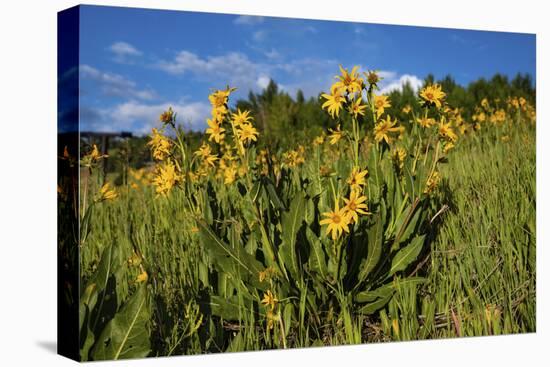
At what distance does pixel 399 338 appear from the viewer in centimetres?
364

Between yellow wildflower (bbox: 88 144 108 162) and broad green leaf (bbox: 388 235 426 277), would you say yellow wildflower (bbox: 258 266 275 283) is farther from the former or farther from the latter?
yellow wildflower (bbox: 88 144 108 162)

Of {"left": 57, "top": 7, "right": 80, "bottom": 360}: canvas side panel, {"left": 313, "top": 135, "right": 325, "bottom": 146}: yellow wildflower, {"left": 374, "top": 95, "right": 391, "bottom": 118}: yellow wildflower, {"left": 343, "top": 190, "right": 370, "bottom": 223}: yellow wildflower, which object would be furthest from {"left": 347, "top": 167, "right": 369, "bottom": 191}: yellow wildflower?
{"left": 57, "top": 7, "right": 80, "bottom": 360}: canvas side panel

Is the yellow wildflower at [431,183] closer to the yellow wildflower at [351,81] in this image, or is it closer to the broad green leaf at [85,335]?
the yellow wildflower at [351,81]

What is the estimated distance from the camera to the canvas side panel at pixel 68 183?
10.2 ft

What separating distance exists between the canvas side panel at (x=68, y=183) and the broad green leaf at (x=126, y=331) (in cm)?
11

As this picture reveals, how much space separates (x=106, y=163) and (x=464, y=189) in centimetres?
200

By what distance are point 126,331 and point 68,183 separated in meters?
0.68

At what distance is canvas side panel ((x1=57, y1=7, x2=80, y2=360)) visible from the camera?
122 inches

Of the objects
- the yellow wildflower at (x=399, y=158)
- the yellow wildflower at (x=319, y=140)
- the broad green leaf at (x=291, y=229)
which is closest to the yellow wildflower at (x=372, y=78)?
the yellow wildflower at (x=399, y=158)

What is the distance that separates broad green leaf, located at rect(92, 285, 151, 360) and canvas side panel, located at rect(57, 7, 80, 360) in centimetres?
11

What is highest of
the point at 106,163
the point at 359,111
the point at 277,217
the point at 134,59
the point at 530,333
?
the point at 134,59

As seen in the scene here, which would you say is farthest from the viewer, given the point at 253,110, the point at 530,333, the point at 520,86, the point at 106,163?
the point at 520,86

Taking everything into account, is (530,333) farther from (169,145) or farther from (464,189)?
(169,145)

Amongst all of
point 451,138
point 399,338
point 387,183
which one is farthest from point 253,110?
point 399,338
